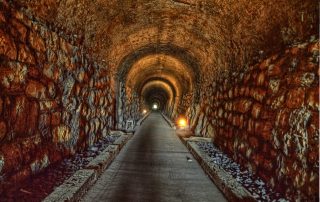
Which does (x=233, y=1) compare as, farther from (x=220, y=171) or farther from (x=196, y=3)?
(x=220, y=171)

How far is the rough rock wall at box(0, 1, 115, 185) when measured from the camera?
3535mm

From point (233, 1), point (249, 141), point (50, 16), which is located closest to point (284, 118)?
point (249, 141)

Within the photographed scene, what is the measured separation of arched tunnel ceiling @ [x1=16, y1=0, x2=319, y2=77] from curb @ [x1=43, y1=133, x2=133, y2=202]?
278 centimetres

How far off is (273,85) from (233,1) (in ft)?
6.30

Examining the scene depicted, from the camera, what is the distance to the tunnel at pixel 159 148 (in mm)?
3654

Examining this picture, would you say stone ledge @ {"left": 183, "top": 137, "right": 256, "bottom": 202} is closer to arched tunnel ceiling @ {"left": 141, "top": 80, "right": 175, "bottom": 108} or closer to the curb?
the curb

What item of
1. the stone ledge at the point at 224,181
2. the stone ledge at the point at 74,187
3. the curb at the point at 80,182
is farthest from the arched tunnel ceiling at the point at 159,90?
Answer: the stone ledge at the point at 74,187

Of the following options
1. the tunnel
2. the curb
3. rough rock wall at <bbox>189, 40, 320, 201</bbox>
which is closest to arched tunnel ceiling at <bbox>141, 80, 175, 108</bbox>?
the tunnel

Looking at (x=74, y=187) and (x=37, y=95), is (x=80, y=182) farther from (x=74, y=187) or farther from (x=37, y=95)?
(x=37, y=95)

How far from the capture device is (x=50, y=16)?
15.6 ft

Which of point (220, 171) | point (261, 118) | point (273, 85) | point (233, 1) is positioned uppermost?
point (233, 1)

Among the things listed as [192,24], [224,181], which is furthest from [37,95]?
[192,24]

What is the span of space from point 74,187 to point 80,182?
25 centimetres

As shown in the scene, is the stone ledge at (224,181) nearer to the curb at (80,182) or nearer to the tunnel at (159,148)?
the tunnel at (159,148)
